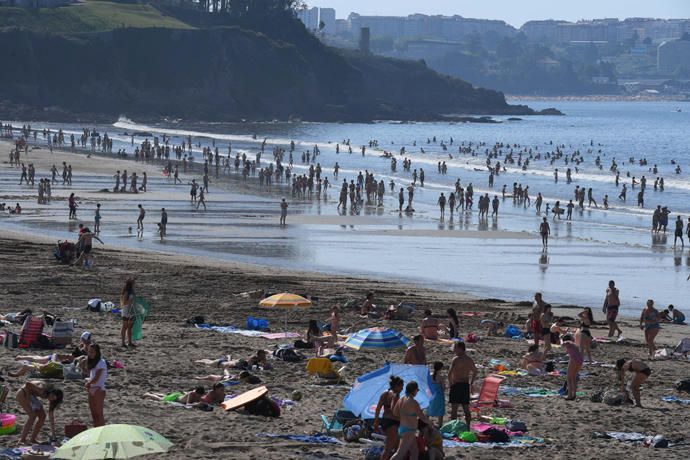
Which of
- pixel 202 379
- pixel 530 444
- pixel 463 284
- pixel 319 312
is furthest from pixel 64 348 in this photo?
pixel 463 284

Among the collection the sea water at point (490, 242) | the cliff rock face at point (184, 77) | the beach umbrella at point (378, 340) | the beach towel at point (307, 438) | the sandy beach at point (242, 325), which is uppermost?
the cliff rock face at point (184, 77)

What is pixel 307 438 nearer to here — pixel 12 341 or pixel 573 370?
pixel 573 370

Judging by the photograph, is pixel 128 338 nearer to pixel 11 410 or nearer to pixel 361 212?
pixel 11 410

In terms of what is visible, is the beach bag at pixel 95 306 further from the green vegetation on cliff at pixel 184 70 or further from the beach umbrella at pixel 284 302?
the green vegetation on cliff at pixel 184 70

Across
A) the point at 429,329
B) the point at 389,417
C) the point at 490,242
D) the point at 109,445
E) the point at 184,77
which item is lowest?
the point at 490,242

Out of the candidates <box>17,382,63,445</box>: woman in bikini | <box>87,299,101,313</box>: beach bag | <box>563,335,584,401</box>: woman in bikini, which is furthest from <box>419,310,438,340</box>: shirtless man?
<box>17,382,63,445</box>: woman in bikini

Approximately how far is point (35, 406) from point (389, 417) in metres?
3.58

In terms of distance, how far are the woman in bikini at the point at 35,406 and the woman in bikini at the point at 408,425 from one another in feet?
11.7

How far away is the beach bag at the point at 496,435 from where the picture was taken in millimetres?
13438

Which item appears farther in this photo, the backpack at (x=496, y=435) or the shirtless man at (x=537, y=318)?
the shirtless man at (x=537, y=318)

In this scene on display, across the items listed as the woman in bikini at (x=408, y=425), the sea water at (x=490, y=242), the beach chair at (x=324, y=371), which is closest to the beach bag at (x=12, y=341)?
the beach chair at (x=324, y=371)

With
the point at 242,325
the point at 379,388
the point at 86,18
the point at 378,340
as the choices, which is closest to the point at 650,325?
the point at 378,340

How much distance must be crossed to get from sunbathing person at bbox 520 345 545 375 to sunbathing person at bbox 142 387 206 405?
17.2 feet

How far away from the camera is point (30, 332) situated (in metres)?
17.4
